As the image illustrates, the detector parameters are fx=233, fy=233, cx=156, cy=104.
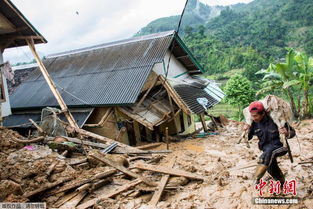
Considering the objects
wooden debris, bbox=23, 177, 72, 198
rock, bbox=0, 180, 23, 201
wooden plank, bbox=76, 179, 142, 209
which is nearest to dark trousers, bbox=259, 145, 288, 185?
wooden plank, bbox=76, 179, 142, 209

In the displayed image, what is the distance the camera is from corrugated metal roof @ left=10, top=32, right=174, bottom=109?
11383mm

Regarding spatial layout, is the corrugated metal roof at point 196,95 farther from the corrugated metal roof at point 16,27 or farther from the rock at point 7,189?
the rock at point 7,189

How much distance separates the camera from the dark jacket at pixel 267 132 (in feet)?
12.8

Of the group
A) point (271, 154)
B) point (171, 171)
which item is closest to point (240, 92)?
point (171, 171)

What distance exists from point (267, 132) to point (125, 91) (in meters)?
7.84

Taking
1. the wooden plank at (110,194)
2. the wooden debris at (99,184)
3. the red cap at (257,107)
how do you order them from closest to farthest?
the red cap at (257,107) → the wooden plank at (110,194) → the wooden debris at (99,184)

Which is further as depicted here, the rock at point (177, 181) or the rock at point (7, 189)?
the rock at point (177, 181)

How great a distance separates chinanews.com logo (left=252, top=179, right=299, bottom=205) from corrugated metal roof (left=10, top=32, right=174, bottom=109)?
22.7 feet

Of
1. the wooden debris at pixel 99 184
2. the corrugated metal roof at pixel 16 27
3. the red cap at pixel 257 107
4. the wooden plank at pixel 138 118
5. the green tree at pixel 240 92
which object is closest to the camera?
the red cap at pixel 257 107

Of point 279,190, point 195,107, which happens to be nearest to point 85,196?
point 279,190

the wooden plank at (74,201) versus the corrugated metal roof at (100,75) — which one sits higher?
the corrugated metal roof at (100,75)

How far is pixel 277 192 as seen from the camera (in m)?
3.97

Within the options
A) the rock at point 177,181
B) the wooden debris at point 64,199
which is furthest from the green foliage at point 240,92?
the wooden debris at point 64,199

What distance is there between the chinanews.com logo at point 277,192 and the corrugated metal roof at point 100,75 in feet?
22.7
